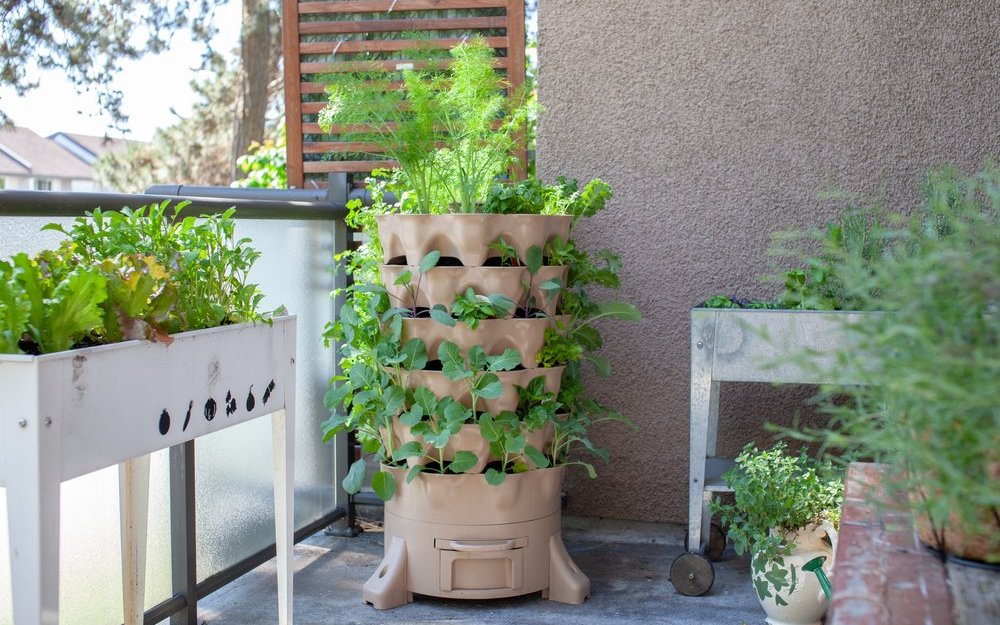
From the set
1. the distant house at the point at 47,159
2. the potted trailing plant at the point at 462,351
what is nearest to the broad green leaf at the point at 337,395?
the potted trailing plant at the point at 462,351

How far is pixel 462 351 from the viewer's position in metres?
2.53

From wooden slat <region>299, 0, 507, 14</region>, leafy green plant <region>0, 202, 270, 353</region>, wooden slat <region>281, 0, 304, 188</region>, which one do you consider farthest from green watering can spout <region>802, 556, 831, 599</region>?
wooden slat <region>281, 0, 304, 188</region>

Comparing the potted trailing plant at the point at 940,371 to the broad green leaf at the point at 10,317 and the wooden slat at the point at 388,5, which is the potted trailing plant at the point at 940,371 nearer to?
the broad green leaf at the point at 10,317

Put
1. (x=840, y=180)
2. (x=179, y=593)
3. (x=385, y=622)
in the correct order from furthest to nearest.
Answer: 1. (x=840, y=180)
2. (x=385, y=622)
3. (x=179, y=593)

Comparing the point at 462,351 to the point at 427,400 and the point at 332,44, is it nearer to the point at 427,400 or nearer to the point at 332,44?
the point at 427,400

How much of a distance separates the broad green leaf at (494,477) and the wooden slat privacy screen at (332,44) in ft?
5.44

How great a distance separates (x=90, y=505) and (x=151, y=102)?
13.2 metres

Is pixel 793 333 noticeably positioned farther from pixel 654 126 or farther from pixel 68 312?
pixel 68 312

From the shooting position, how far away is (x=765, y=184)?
3213 mm

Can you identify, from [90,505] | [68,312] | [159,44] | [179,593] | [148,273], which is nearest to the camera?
[68,312]

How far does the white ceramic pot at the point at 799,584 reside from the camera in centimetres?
244

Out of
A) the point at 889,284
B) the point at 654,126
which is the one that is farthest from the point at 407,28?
the point at 889,284

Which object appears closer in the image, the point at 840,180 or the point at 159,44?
the point at 840,180

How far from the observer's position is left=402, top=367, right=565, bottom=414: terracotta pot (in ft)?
8.36
